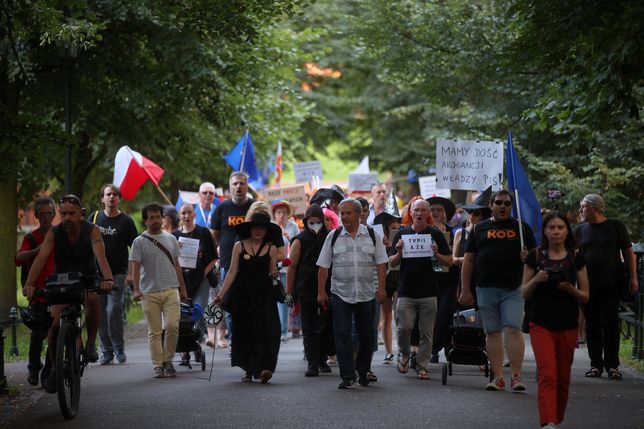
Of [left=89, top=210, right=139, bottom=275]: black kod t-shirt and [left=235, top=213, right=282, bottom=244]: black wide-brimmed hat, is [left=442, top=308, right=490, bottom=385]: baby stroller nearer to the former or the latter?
[left=235, top=213, right=282, bottom=244]: black wide-brimmed hat

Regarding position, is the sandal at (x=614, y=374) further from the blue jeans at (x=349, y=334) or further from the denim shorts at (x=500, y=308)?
the blue jeans at (x=349, y=334)

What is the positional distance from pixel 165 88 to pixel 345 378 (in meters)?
11.5

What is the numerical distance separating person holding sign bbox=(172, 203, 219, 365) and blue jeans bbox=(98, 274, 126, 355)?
2.77 feet

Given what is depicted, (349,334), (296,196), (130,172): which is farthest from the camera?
(296,196)

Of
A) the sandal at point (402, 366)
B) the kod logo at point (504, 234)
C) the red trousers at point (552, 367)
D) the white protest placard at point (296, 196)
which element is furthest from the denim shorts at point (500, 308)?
the white protest placard at point (296, 196)

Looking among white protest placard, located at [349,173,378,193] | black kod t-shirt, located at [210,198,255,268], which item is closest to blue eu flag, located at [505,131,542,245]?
black kod t-shirt, located at [210,198,255,268]

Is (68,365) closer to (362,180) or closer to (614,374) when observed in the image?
(614,374)

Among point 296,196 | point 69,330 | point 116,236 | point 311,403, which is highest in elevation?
point 296,196

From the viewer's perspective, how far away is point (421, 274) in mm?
13594

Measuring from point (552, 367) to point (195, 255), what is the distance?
7.27 m

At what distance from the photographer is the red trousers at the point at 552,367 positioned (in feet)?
30.7

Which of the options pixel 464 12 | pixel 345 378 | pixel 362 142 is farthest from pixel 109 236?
pixel 362 142

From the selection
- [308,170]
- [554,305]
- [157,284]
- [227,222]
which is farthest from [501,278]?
[308,170]

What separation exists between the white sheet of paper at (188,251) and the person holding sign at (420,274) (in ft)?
10.2
